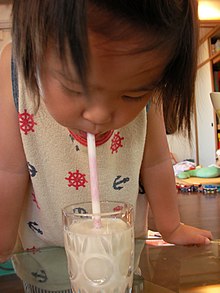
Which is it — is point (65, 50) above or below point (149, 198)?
above

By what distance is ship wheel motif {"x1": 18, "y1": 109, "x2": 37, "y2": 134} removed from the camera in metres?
0.64

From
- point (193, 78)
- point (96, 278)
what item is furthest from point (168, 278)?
point (193, 78)

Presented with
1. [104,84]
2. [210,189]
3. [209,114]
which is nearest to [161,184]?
[104,84]

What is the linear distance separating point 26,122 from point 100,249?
0.32 m

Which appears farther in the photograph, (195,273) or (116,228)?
(195,273)

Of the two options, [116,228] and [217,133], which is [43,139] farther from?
[217,133]

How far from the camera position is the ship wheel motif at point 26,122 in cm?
64

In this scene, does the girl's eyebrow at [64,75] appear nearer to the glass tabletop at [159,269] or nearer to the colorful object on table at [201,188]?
the glass tabletop at [159,269]

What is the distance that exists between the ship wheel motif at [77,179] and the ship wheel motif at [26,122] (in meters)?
0.11

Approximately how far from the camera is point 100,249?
1.29 feet

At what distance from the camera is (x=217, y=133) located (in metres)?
3.29

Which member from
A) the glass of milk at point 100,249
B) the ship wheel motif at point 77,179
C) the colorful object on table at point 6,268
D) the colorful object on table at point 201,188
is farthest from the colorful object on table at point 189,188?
the glass of milk at point 100,249

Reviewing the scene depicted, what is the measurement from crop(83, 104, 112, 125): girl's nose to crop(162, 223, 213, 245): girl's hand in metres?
0.37

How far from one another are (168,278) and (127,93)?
319 mm
